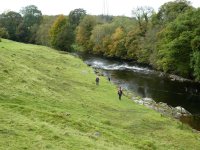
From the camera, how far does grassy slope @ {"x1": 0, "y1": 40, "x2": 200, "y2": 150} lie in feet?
76.0

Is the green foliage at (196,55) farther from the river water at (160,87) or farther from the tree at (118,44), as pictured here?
the tree at (118,44)

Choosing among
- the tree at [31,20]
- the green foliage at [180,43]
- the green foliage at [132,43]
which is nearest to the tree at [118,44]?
the green foliage at [132,43]

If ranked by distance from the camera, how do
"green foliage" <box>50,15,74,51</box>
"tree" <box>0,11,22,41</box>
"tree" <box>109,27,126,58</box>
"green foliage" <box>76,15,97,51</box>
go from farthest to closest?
"tree" <box>0,11,22,41</box> → "green foliage" <box>76,15,97,51</box> → "green foliage" <box>50,15,74,51</box> → "tree" <box>109,27,126,58</box>

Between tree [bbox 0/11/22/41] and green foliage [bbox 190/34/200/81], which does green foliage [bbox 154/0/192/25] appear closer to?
green foliage [bbox 190/34/200/81]

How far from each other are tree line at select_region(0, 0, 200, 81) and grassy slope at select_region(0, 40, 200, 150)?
33.8 meters

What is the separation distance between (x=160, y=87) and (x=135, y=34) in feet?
162

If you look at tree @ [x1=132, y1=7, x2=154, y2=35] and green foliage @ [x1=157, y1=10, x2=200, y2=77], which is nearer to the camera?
green foliage @ [x1=157, y1=10, x2=200, y2=77]

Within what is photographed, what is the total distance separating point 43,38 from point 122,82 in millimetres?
87150

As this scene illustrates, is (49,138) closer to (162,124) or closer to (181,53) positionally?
(162,124)

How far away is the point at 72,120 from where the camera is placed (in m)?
29.2

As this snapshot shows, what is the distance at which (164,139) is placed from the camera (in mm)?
32469

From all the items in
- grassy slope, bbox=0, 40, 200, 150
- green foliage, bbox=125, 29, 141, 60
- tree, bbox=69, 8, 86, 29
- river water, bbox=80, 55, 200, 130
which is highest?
tree, bbox=69, 8, 86, 29

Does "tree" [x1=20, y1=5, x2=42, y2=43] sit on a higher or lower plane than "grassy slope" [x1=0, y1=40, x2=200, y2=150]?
higher

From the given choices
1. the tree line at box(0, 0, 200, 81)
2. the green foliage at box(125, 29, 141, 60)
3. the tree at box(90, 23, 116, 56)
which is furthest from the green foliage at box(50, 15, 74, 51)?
the green foliage at box(125, 29, 141, 60)
